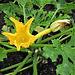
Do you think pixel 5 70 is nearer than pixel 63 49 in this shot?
No

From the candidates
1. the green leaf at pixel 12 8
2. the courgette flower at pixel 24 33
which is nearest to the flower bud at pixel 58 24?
the courgette flower at pixel 24 33

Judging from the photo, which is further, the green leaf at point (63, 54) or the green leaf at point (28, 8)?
the green leaf at point (28, 8)

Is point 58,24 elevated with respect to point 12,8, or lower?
lower

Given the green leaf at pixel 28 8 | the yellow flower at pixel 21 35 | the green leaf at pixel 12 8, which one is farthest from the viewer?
the green leaf at pixel 28 8

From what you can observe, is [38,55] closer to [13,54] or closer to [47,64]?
[47,64]

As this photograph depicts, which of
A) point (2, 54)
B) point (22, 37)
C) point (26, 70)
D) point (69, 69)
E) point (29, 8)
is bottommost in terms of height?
point (26, 70)

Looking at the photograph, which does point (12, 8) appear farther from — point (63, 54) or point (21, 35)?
point (63, 54)

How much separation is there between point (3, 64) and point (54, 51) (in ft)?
2.98

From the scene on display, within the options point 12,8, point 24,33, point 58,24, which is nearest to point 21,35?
point 24,33

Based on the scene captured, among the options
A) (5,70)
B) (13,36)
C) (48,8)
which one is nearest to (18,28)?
(13,36)

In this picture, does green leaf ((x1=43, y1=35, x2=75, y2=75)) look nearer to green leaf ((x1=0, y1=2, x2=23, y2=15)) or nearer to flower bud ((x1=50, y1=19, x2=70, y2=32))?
flower bud ((x1=50, y1=19, x2=70, y2=32))

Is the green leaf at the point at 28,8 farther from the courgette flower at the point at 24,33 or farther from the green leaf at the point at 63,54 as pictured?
the green leaf at the point at 63,54

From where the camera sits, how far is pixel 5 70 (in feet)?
6.04

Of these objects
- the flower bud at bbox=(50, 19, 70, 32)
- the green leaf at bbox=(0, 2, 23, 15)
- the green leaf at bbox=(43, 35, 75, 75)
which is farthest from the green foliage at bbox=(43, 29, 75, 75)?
the green leaf at bbox=(0, 2, 23, 15)
